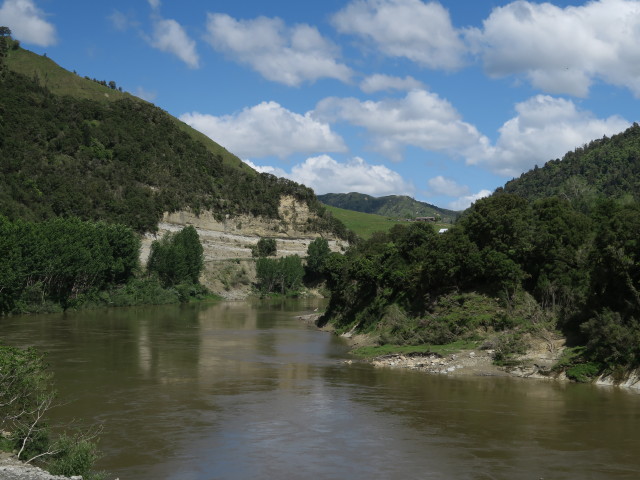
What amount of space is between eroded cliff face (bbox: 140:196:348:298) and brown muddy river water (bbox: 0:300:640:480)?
89882 millimetres

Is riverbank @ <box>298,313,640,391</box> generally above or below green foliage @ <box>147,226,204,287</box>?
below

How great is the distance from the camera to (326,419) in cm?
2986

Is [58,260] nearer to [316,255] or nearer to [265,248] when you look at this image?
[265,248]

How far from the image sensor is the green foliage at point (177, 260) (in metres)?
124

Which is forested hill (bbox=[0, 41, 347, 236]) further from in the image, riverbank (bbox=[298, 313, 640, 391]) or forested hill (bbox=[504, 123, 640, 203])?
riverbank (bbox=[298, 313, 640, 391])

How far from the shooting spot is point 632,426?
28328mm

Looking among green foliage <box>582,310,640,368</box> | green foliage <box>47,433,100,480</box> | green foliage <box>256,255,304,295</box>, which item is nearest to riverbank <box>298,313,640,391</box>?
green foliage <box>582,310,640,368</box>

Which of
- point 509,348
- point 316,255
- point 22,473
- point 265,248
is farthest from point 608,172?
point 22,473

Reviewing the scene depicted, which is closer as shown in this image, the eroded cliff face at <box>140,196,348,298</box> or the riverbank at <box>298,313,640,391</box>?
the riverbank at <box>298,313,640,391</box>

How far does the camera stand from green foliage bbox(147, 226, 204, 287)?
124m

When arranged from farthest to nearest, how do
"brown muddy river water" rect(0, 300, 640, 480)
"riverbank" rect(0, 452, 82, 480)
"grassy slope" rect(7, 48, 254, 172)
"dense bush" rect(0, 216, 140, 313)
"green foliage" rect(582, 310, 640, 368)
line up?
"grassy slope" rect(7, 48, 254, 172), "dense bush" rect(0, 216, 140, 313), "green foliage" rect(582, 310, 640, 368), "brown muddy river water" rect(0, 300, 640, 480), "riverbank" rect(0, 452, 82, 480)

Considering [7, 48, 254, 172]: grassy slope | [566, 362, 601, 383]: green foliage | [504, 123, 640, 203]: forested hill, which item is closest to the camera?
[566, 362, 601, 383]: green foliage

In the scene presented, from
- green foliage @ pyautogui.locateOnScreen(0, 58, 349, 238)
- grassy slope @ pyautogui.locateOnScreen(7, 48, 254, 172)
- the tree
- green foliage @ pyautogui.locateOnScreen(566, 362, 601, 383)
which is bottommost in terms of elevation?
green foliage @ pyautogui.locateOnScreen(566, 362, 601, 383)

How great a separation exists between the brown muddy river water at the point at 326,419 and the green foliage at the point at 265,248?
106692 millimetres
